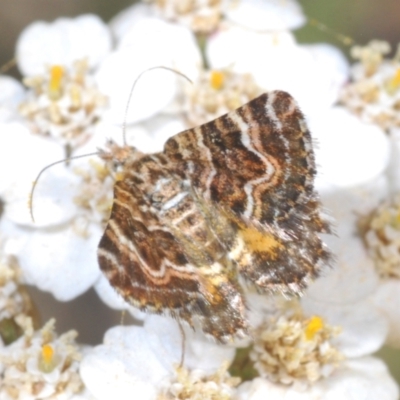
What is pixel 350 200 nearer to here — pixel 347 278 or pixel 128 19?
pixel 347 278

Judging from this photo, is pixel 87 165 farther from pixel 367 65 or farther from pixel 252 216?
pixel 367 65

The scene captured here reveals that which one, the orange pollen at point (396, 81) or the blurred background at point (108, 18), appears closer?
the orange pollen at point (396, 81)

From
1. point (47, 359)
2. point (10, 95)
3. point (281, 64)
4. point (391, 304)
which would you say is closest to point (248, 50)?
point (281, 64)

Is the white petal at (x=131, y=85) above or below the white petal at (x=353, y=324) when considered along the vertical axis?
above

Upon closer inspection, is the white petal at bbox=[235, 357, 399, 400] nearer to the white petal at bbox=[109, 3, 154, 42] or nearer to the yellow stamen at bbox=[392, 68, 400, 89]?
the yellow stamen at bbox=[392, 68, 400, 89]

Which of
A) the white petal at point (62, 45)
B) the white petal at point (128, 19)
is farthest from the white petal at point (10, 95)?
the white petal at point (128, 19)

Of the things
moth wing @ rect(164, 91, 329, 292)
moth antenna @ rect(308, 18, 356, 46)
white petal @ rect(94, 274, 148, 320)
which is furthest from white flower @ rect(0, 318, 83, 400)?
moth antenna @ rect(308, 18, 356, 46)

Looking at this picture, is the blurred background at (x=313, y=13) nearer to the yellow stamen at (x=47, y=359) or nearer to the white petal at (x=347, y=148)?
the white petal at (x=347, y=148)

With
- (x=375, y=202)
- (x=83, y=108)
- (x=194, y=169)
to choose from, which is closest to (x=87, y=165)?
(x=83, y=108)
